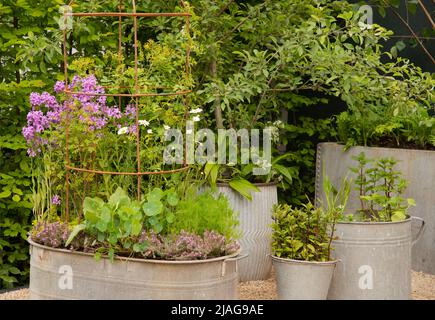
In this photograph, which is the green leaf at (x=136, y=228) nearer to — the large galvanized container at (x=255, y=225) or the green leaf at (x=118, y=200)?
the green leaf at (x=118, y=200)

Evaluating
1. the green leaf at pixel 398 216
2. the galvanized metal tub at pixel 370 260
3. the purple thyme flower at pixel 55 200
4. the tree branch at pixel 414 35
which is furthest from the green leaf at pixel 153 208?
the tree branch at pixel 414 35

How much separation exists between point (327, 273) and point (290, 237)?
0.26 meters

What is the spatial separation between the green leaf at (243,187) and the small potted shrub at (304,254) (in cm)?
→ 64

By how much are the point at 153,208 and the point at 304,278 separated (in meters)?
0.91

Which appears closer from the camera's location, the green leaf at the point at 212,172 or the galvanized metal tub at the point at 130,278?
the galvanized metal tub at the point at 130,278

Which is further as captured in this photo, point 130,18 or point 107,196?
point 130,18

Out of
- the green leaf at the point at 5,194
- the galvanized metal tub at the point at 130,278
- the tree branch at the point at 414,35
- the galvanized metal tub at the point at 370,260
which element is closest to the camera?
the galvanized metal tub at the point at 130,278

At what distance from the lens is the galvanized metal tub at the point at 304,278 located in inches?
159

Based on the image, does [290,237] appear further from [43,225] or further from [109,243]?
[43,225]

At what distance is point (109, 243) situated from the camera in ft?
11.9

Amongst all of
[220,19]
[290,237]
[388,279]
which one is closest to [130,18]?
[220,19]

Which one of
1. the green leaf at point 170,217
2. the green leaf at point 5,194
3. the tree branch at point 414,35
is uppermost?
the tree branch at point 414,35

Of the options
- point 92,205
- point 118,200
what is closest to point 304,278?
point 118,200

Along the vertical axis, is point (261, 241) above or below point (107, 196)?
below
